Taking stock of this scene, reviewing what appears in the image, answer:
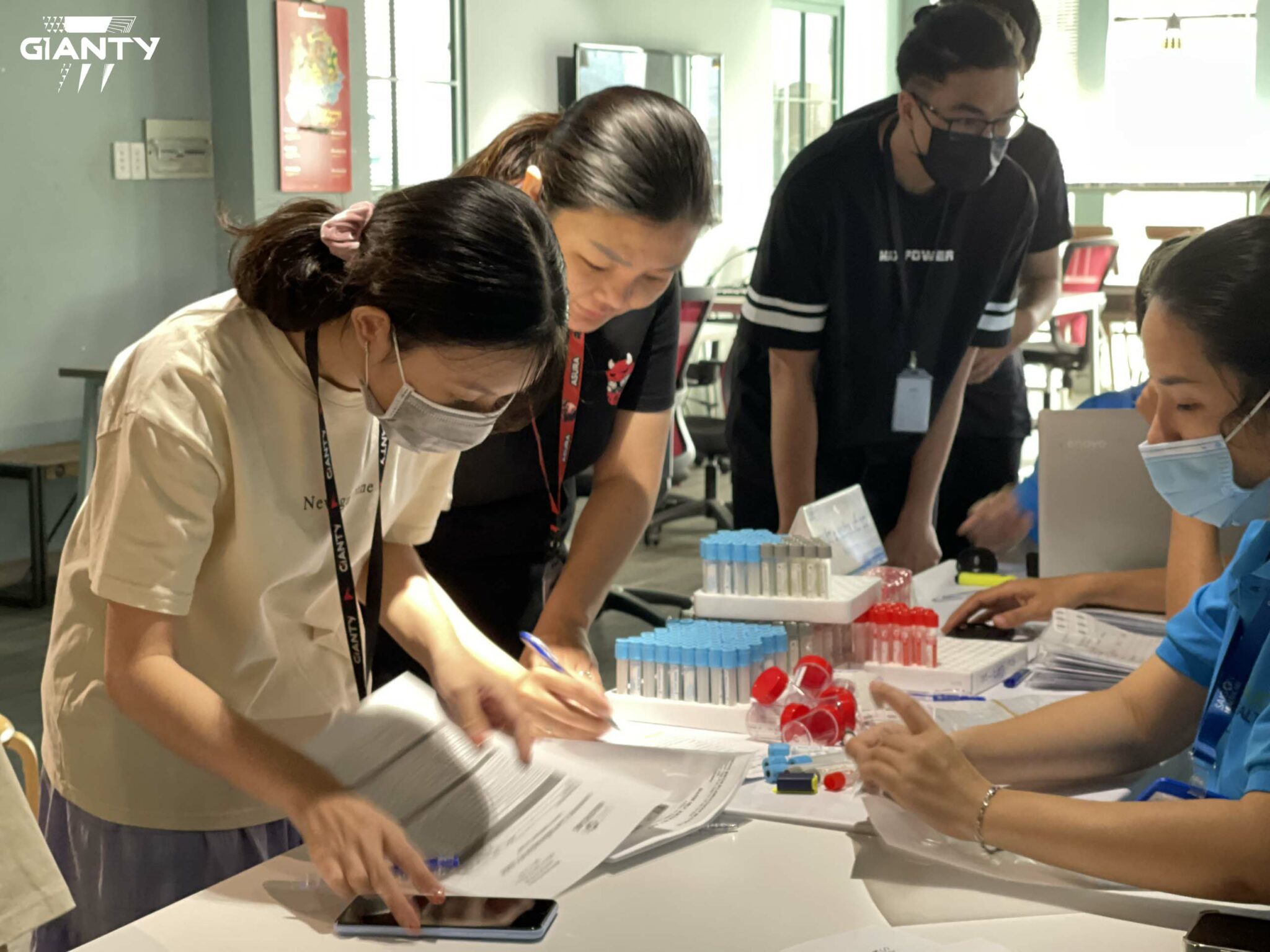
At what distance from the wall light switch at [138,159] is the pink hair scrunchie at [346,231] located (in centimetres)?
406

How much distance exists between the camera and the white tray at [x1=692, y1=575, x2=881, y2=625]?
1.67 meters

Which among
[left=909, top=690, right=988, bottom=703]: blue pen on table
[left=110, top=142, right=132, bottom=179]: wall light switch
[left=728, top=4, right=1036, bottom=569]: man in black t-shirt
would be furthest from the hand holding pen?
[left=110, top=142, right=132, bottom=179]: wall light switch

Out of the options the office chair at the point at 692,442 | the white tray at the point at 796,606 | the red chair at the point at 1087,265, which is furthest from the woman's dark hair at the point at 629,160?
the red chair at the point at 1087,265

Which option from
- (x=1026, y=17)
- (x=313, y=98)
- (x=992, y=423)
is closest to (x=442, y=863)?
(x=992, y=423)

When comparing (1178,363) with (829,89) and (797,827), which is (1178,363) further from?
(829,89)

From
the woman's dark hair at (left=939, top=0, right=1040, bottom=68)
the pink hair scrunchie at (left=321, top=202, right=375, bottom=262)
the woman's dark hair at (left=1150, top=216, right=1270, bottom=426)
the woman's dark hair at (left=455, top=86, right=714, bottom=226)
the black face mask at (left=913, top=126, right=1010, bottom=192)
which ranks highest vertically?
the woman's dark hair at (left=939, top=0, right=1040, bottom=68)

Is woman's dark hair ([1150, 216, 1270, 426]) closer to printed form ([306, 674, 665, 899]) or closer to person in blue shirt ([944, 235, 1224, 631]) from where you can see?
person in blue shirt ([944, 235, 1224, 631])

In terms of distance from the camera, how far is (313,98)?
550 cm

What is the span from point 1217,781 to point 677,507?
437cm

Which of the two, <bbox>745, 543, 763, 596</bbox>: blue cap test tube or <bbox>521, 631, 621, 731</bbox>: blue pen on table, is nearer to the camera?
<bbox>521, 631, 621, 731</bbox>: blue pen on table

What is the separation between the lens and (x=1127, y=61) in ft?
32.7

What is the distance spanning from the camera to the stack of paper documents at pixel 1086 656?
68.5 inches

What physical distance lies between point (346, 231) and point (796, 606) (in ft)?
2.55

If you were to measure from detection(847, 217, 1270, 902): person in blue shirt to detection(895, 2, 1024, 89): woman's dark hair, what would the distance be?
1.05 metres
